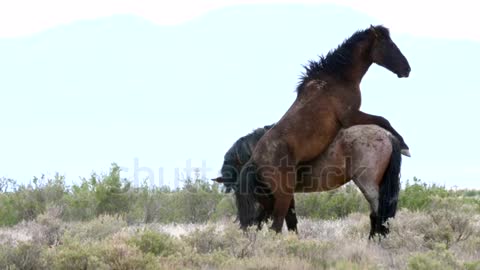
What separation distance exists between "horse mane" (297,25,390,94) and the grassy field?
1894 millimetres

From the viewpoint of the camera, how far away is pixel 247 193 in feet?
30.5

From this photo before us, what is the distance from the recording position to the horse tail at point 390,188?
29.3ft

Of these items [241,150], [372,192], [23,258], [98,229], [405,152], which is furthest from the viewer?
[98,229]

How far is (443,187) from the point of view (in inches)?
638

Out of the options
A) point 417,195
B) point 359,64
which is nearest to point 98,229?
point 359,64

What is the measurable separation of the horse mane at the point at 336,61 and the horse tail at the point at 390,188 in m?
1.07

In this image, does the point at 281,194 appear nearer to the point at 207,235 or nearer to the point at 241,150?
the point at 241,150

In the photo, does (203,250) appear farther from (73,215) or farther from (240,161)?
(73,215)

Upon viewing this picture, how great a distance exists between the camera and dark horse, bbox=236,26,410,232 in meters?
8.84

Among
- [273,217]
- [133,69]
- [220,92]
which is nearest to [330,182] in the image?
[273,217]

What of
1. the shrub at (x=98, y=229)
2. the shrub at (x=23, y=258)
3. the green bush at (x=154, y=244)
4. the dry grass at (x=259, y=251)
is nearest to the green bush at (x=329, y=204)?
the shrub at (x=98, y=229)

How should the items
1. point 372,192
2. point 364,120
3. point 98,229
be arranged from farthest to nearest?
point 98,229 → point 372,192 → point 364,120

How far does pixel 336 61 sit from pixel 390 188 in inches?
63.8

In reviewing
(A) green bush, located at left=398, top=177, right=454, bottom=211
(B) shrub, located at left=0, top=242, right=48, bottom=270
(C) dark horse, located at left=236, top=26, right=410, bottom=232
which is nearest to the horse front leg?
(C) dark horse, located at left=236, top=26, right=410, bottom=232
